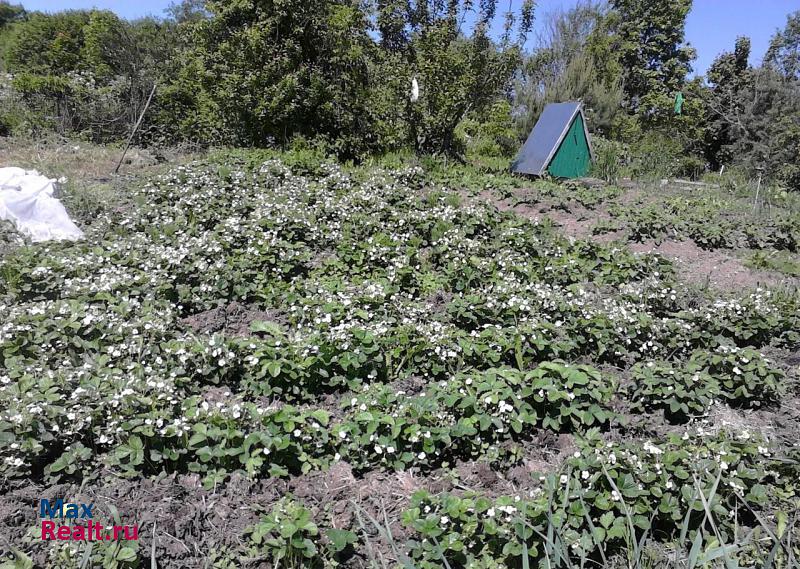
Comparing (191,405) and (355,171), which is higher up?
(355,171)

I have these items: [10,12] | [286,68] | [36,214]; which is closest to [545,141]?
[286,68]

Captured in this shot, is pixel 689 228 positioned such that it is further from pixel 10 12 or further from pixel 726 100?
pixel 10 12

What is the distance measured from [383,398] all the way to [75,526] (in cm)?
135

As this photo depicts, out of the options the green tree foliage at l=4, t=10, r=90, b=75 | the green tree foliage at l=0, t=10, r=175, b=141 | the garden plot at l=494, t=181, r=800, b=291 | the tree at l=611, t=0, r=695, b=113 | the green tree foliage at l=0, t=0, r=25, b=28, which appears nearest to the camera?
the garden plot at l=494, t=181, r=800, b=291

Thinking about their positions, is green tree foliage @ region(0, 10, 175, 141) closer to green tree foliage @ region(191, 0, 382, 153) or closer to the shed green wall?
green tree foliage @ region(191, 0, 382, 153)

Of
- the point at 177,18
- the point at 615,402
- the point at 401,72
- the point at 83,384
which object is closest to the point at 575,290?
the point at 615,402

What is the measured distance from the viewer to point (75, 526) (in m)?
2.09

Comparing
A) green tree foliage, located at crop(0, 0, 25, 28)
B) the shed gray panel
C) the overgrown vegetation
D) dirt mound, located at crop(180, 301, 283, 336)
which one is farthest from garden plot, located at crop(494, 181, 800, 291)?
green tree foliage, located at crop(0, 0, 25, 28)

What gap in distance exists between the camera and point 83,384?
8.82 ft

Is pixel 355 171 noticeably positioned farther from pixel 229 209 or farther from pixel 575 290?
pixel 575 290

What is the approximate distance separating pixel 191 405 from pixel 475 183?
531 centimetres

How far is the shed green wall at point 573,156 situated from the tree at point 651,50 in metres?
13.2

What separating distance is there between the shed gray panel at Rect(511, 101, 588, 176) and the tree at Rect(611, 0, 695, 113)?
13.3m

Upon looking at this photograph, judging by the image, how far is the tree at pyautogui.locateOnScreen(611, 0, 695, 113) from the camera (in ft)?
70.3
